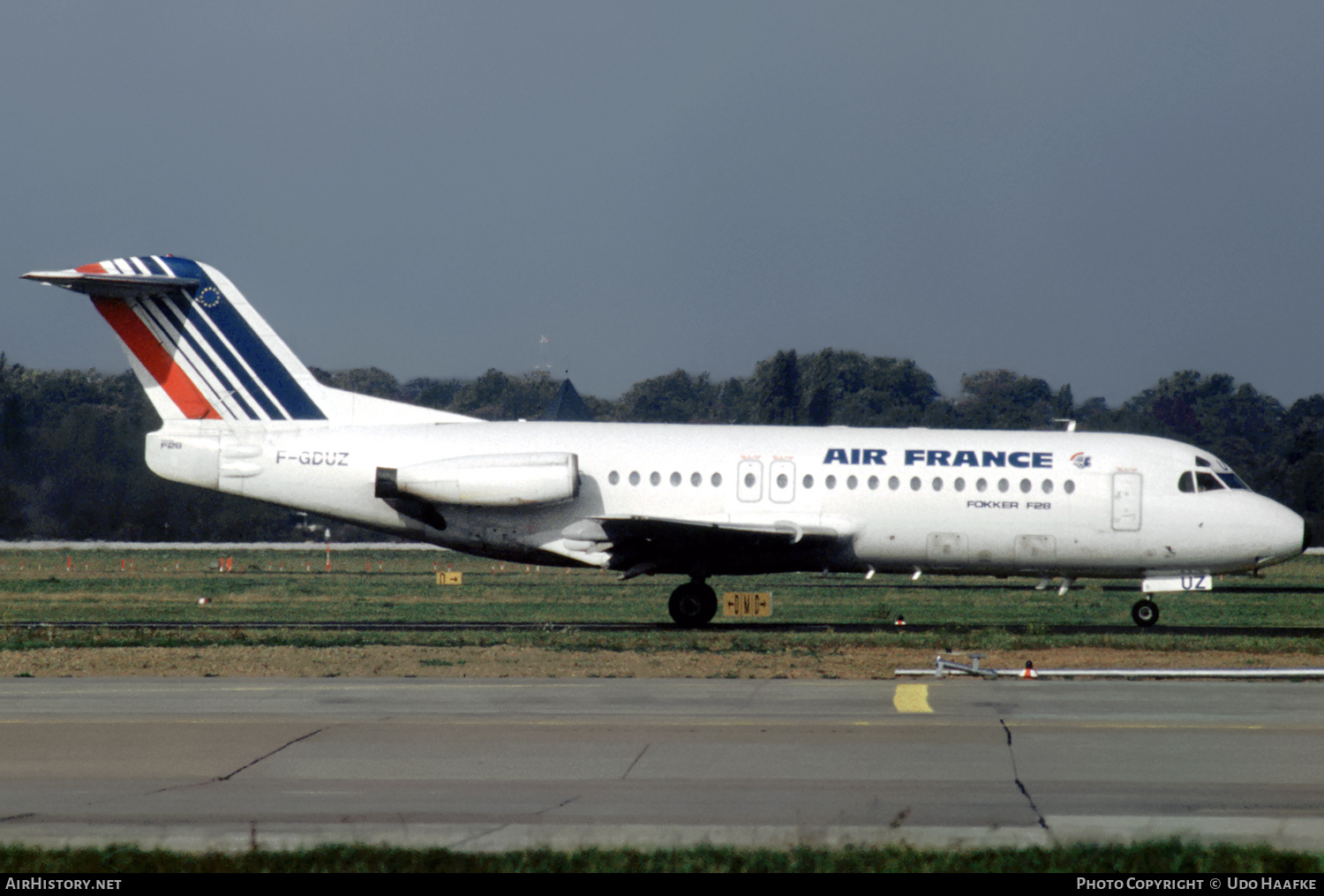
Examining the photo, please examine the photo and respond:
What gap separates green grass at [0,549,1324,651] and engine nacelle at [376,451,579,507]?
3235 millimetres

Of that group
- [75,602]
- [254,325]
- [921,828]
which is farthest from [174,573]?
[921,828]

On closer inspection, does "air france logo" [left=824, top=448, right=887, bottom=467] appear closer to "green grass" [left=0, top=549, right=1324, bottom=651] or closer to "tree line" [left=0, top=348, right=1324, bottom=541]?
"green grass" [left=0, top=549, right=1324, bottom=651]

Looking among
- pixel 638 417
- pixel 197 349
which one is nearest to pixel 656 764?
pixel 197 349

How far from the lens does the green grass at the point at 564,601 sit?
75.7ft

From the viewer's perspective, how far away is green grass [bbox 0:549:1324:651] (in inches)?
908

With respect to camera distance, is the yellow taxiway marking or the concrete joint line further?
the yellow taxiway marking

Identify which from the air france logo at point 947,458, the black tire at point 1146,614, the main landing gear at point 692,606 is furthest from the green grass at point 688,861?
the black tire at point 1146,614

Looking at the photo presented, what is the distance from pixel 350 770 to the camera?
1106 cm

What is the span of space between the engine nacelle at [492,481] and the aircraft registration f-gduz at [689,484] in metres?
0.03

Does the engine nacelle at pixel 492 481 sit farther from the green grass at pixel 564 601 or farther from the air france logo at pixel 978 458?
the air france logo at pixel 978 458

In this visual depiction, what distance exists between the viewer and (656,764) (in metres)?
11.3

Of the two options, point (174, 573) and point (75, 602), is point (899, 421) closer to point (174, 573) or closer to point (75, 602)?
point (174, 573)

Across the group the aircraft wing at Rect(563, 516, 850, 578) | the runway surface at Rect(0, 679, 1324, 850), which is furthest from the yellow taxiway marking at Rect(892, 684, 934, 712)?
the aircraft wing at Rect(563, 516, 850, 578)

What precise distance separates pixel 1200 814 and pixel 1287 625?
2137 cm
